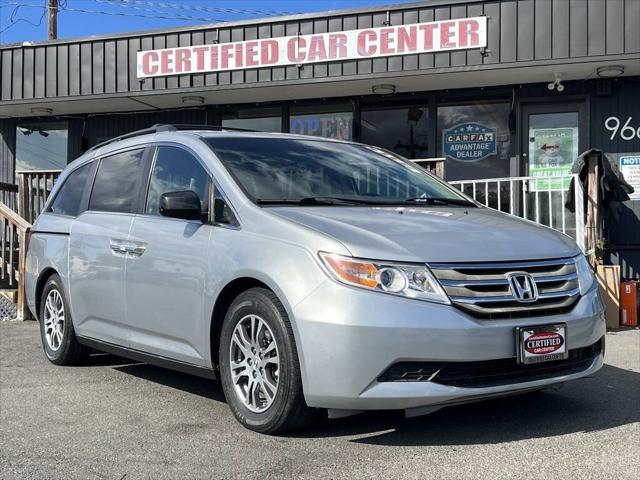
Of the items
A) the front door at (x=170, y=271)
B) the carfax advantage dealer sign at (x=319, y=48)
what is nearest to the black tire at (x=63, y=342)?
the front door at (x=170, y=271)

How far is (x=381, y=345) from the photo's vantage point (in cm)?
332

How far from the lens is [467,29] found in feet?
30.3

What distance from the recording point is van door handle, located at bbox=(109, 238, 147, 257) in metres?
4.62

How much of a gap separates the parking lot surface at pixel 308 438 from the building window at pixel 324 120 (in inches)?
277

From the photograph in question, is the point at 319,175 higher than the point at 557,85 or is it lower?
lower

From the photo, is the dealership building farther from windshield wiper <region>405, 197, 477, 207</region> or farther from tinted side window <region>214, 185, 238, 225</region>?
tinted side window <region>214, 185, 238, 225</region>

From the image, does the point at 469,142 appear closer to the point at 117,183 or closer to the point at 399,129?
the point at 399,129

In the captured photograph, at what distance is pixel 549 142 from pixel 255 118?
15.4ft

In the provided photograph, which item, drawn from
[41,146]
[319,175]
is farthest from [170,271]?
[41,146]

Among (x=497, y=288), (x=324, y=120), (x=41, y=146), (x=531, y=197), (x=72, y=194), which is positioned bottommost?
(x=497, y=288)

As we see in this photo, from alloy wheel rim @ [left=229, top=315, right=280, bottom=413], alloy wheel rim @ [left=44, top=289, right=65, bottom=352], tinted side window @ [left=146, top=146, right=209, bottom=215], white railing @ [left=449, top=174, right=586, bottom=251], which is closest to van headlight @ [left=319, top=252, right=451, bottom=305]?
alloy wheel rim @ [left=229, top=315, right=280, bottom=413]

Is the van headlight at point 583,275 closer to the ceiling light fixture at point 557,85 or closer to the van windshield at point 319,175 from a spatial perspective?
the van windshield at point 319,175

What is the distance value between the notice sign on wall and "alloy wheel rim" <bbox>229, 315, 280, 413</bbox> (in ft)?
24.7

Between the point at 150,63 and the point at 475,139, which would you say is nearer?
the point at 150,63
